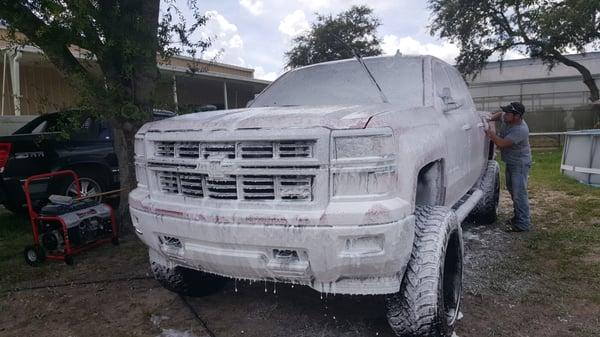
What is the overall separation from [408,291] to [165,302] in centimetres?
203

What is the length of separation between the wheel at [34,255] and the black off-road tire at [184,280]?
1836 mm

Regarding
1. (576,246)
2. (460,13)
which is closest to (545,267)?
(576,246)

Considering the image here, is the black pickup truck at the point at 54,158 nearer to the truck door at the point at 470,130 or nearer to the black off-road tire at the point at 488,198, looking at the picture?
the truck door at the point at 470,130

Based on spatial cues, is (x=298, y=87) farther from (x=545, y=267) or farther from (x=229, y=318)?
(x=545, y=267)

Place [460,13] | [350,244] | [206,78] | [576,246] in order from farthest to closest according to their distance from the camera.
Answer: [460,13]
[206,78]
[576,246]
[350,244]

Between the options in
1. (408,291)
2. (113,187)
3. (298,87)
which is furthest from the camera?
(113,187)

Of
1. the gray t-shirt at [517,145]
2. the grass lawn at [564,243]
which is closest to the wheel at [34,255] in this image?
the grass lawn at [564,243]

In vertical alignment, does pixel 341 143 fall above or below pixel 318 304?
above

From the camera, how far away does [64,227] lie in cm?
467

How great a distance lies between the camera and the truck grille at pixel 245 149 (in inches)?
101

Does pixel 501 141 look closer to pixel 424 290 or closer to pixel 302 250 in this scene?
pixel 424 290

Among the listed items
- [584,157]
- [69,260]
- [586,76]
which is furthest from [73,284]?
[586,76]

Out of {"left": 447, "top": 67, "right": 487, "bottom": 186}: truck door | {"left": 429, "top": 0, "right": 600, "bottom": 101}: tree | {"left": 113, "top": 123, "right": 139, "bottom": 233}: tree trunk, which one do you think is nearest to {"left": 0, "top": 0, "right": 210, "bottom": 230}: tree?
{"left": 113, "top": 123, "right": 139, "bottom": 233}: tree trunk

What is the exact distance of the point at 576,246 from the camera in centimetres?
498
